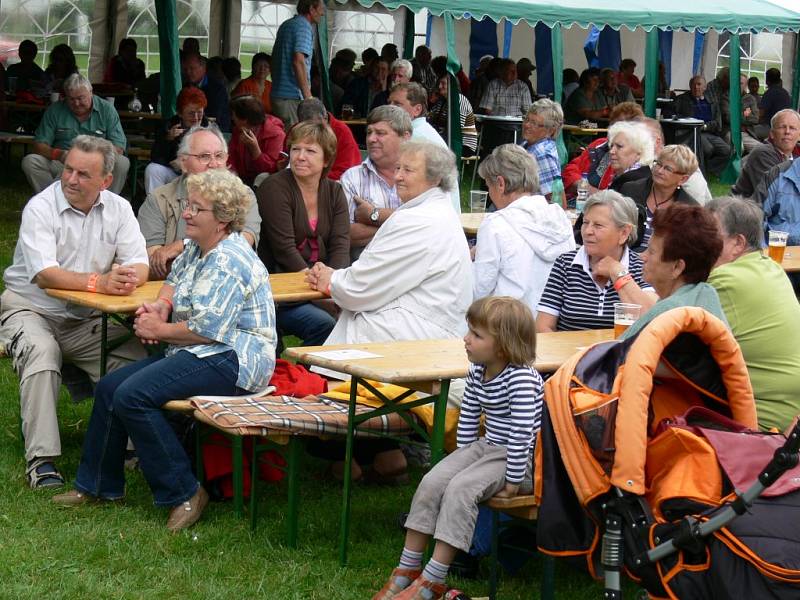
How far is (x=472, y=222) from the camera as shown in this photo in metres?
7.59

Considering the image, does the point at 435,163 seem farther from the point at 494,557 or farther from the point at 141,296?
the point at 494,557

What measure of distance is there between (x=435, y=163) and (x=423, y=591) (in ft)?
6.49

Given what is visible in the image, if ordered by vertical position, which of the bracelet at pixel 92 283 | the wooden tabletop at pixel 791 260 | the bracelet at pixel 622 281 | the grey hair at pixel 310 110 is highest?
the grey hair at pixel 310 110

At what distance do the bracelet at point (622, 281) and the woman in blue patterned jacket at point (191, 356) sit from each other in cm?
132

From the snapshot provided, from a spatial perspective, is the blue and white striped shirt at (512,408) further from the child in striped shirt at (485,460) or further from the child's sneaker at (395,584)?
the child's sneaker at (395,584)

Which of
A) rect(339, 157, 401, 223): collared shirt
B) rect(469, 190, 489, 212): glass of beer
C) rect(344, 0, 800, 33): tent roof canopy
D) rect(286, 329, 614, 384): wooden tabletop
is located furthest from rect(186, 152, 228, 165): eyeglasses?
rect(344, 0, 800, 33): tent roof canopy

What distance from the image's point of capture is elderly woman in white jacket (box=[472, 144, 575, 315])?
5.49 metres

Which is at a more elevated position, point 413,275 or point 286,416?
point 413,275

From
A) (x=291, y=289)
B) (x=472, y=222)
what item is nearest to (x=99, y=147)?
(x=291, y=289)

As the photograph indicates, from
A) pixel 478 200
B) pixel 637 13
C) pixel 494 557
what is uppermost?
pixel 637 13

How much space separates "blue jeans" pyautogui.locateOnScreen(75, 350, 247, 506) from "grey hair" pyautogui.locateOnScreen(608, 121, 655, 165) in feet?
13.1

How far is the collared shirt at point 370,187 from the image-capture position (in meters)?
6.92

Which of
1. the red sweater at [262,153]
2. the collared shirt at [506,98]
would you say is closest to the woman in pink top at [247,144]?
the red sweater at [262,153]

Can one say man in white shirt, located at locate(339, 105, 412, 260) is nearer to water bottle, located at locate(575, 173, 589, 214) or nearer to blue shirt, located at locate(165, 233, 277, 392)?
water bottle, located at locate(575, 173, 589, 214)
